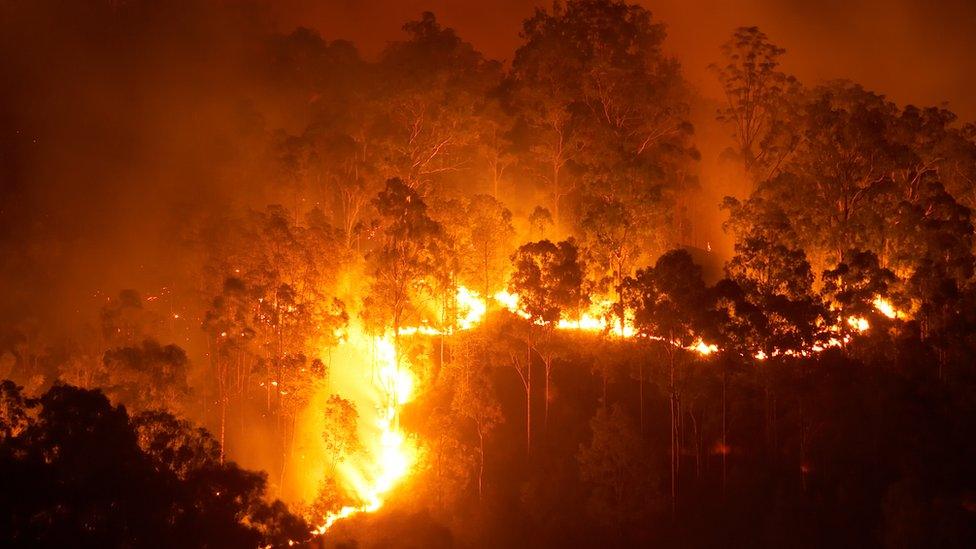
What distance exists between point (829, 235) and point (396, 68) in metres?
22.7

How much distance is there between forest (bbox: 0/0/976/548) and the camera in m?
30.8

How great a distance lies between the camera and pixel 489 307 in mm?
43031

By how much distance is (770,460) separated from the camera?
1330 inches

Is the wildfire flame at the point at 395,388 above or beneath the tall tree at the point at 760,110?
beneath

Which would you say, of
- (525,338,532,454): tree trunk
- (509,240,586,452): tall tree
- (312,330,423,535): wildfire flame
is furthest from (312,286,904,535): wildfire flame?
(525,338,532,454): tree trunk

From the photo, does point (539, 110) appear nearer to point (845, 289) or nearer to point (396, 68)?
point (396, 68)

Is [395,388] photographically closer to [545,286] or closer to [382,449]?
[382,449]

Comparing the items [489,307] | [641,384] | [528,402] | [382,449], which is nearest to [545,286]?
[528,402]

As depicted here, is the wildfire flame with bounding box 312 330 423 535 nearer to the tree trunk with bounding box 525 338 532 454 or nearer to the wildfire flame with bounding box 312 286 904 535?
the wildfire flame with bounding box 312 286 904 535

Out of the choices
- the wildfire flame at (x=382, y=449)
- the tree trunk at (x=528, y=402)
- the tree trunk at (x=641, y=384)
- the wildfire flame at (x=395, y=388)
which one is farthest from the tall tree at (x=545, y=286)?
the wildfire flame at (x=382, y=449)

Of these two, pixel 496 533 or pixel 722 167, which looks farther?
pixel 722 167

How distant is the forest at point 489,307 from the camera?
101ft

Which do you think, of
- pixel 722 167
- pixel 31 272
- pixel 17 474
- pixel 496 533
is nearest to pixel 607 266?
pixel 496 533

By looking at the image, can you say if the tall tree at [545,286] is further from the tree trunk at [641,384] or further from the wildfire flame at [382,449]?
the wildfire flame at [382,449]
